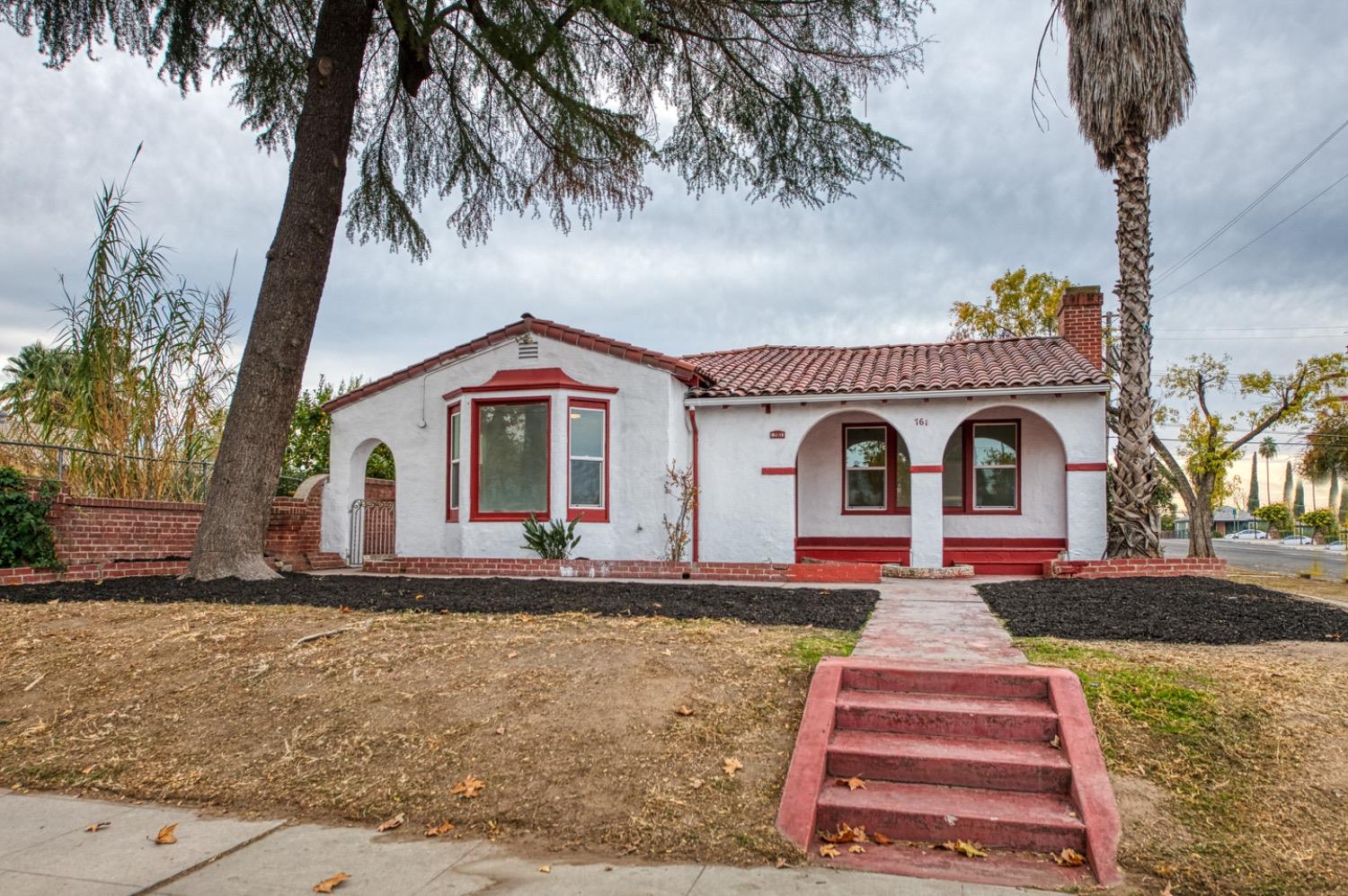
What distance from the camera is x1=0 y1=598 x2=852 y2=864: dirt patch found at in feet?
14.5

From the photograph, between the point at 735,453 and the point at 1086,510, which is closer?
the point at 1086,510

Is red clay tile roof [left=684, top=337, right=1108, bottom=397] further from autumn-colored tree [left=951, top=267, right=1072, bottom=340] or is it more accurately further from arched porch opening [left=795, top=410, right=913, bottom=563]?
autumn-colored tree [left=951, top=267, right=1072, bottom=340]

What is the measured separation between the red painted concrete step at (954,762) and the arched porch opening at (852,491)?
1022 cm

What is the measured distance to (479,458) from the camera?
13969 mm

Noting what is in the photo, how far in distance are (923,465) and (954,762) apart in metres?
9.74

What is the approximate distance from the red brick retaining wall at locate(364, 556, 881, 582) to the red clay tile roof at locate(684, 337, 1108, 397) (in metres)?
3.04

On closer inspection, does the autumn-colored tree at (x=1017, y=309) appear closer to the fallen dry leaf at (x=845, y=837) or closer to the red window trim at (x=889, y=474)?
the red window trim at (x=889, y=474)

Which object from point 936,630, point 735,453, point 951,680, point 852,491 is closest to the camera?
point 951,680

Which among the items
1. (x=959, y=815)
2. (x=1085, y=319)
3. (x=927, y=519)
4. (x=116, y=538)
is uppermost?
(x=1085, y=319)

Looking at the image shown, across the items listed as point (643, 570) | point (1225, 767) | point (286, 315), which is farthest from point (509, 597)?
point (1225, 767)

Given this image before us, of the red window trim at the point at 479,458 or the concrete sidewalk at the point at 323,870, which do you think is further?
the red window trim at the point at 479,458

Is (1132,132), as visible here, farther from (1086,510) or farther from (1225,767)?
(1225,767)

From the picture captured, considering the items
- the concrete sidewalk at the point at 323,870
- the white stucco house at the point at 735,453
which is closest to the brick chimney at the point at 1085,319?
the white stucco house at the point at 735,453

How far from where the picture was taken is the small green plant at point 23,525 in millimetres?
10188
